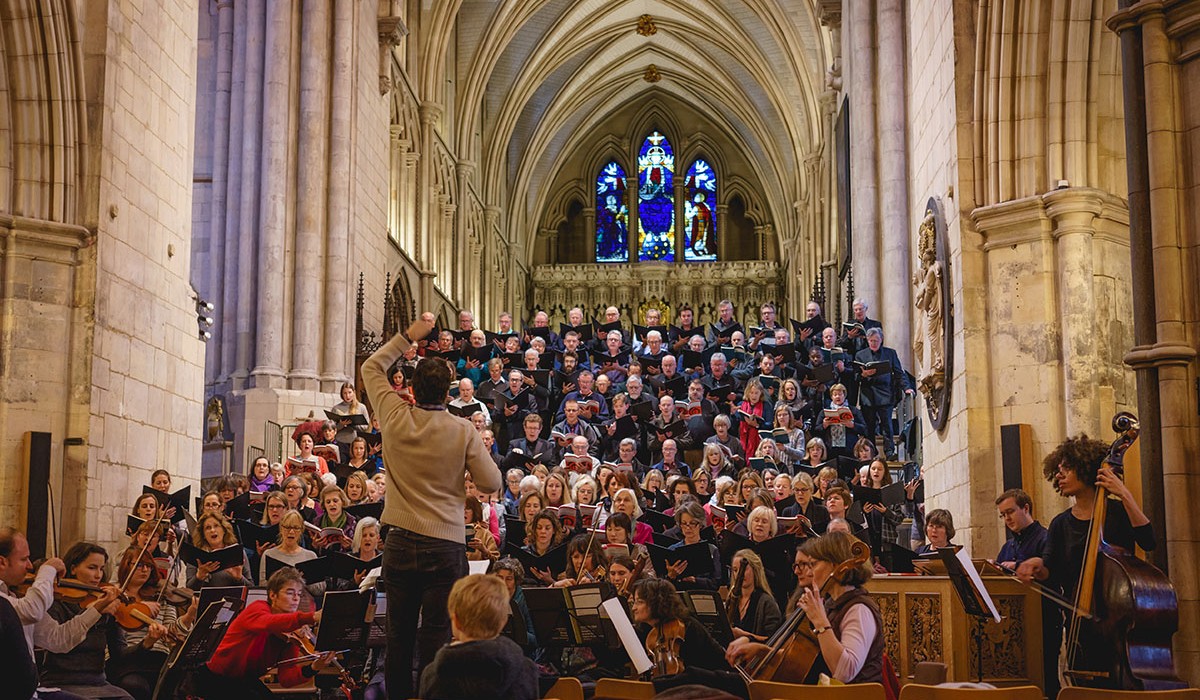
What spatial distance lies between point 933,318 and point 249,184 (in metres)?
10.6

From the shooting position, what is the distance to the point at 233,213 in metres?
18.3

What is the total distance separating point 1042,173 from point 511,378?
7.22 meters

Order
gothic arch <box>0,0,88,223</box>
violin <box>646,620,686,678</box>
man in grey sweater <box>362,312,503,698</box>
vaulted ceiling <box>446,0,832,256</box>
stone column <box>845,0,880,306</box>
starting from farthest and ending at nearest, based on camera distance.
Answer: vaulted ceiling <box>446,0,832,256</box>
stone column <box>845,0,880,306</box>
gothic arch <box>0,0,88,223</box>
violin <box>646,620,686,678</box>
man in grey sweater <box>362,312,503,698</box>

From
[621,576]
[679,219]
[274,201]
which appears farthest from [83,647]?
[679,219]

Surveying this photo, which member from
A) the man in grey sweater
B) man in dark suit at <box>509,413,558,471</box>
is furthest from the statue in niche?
the man in grey sweater

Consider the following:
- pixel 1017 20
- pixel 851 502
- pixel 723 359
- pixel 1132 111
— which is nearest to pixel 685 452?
pixel 723 359

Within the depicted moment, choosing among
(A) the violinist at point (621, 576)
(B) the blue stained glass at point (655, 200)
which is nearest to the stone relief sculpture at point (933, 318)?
(A) the violinist at point (621, 576)

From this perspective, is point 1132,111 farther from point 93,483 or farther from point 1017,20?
point 93,483

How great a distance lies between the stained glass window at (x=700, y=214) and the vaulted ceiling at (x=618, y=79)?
4.70 feet

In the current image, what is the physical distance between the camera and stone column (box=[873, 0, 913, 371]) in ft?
53.4

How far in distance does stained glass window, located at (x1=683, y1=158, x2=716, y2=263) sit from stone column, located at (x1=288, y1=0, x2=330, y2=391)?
2301 centimetres

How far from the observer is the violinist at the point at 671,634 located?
595 centimetres

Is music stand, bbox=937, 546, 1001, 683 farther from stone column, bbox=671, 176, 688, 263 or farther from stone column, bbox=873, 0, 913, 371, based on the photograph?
stone column, bbox=671, 176, 688, 263

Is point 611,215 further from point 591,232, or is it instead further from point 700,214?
point 700,214
